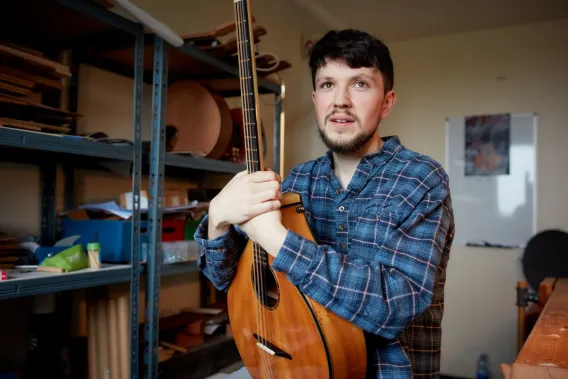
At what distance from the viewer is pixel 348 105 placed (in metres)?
1.11

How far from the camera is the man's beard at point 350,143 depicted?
1.12 metres

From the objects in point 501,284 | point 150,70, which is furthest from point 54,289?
point 501,284

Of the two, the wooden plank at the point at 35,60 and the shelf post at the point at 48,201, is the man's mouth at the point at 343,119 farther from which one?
the shelf post at the point at 48,201

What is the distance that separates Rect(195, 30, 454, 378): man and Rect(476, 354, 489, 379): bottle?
289 cm

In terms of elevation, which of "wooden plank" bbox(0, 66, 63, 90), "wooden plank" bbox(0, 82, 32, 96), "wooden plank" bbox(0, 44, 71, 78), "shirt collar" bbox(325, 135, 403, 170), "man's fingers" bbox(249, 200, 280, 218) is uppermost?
"wooden plank" bbox(0, 44, 71, 78)

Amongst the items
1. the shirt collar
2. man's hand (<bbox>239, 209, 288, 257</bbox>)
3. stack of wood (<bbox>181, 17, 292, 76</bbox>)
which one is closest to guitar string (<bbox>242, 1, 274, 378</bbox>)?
man's hand (<bbox>239, 209, 288, 257</bbox>)

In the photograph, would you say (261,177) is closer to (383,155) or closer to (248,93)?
(248,93)

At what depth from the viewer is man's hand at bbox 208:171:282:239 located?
3.00ft

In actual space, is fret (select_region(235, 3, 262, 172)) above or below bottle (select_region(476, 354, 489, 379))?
above

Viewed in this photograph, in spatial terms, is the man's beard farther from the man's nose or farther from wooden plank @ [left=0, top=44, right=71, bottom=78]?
wooden plank @ [left=0, top=44, right=71, bottom=78]

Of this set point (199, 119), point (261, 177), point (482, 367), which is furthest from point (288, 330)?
point (482, 367)

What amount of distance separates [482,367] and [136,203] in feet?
10.1

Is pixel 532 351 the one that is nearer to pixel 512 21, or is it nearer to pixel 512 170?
pixel 512 170

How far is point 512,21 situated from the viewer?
→ 3756mm
